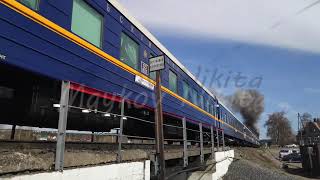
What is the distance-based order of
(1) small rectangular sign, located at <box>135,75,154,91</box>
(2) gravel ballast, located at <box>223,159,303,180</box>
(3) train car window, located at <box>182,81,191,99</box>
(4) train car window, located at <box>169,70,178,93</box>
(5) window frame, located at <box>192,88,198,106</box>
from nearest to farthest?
(1) small rectangular sign, located at <box>135,75,154,91</box> → (4) train car window, located at <box>169,70,178,93</box> → (3) train car window, located at <box>182,81,191,99</box> → (5) window frame, located at <box>192,88,198,106</box> → (2) gravel ballast, located at <box>223,159,303,180</box>

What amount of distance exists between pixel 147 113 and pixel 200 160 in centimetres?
293

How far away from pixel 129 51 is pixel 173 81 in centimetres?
366

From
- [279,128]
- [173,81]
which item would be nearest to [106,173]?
[173,81]

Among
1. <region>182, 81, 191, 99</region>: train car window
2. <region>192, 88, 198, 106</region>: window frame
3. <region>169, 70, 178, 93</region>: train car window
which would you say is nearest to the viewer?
<region>169, 70, 178, 93</region>: train car window

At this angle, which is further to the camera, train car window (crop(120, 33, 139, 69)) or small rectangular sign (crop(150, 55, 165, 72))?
train car window (crop(120, 33, 139, 69))

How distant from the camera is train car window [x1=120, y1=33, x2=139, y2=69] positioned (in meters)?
7.74

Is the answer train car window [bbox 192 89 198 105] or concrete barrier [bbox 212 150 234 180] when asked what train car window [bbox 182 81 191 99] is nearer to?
train car window [bbox 192 89 198 105]

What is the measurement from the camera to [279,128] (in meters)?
95.0

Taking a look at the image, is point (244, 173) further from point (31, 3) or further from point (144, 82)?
point (31, 3)

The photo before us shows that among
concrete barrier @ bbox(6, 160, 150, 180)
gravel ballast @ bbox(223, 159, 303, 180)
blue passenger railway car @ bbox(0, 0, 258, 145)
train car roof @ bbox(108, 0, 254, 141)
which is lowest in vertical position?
gravel ballast @ bbox(223, 159, 303, 180)

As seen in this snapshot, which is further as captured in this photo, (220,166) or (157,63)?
(220,166)

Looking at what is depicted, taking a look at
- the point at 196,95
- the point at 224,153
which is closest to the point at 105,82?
the point at 196,95

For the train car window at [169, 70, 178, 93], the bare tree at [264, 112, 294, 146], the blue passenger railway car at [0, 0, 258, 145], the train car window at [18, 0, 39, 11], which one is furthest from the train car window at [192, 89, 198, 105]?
the bare tree at [264, 112, 294, 146]

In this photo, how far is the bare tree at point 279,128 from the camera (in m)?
94.9
